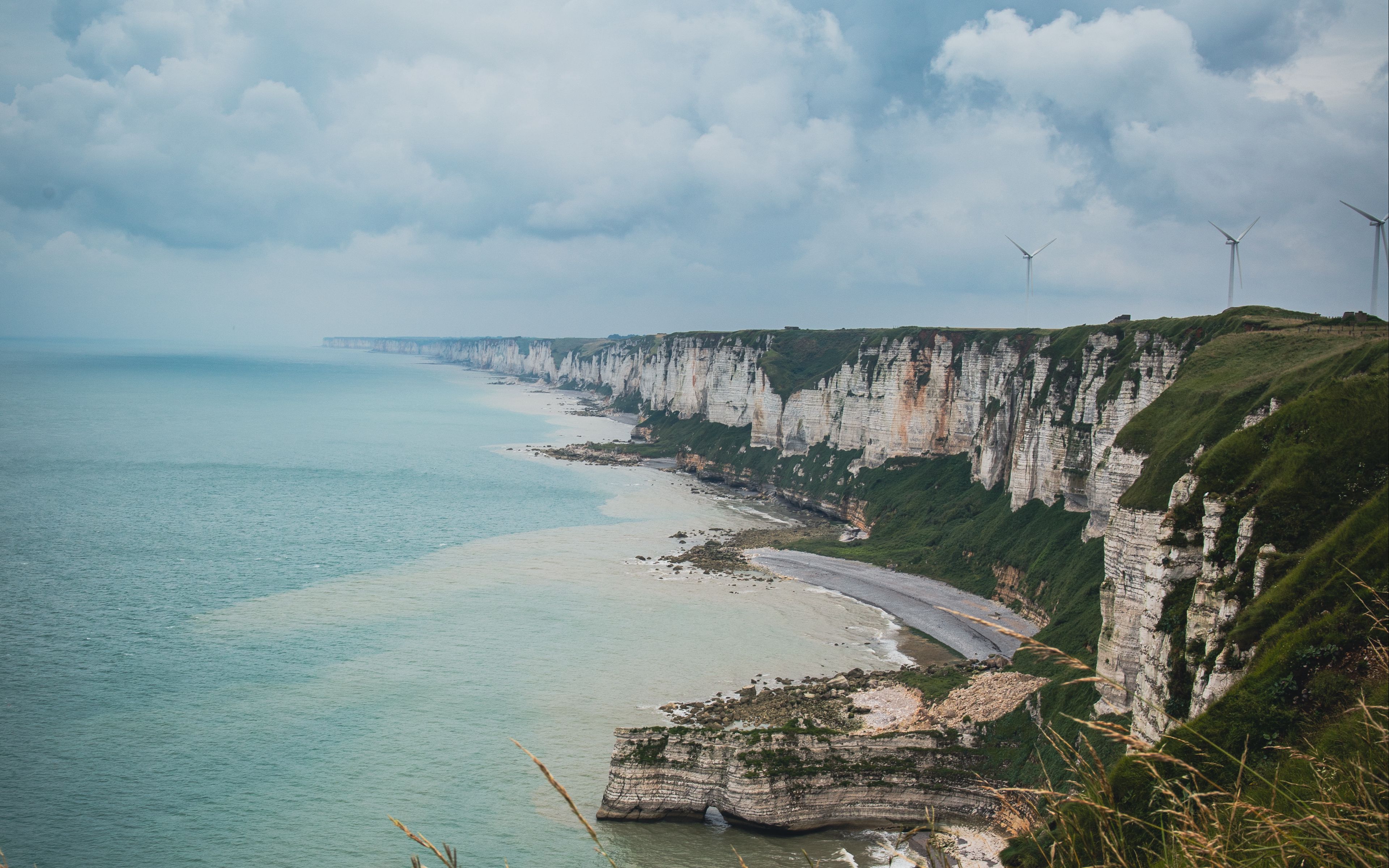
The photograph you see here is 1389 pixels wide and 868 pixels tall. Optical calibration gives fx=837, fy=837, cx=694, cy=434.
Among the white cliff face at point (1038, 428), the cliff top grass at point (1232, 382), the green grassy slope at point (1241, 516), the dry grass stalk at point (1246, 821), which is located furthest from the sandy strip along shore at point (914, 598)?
the dry grass stalk at point (1246, 821)

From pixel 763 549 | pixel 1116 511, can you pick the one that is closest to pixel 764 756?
pixel 1116 511

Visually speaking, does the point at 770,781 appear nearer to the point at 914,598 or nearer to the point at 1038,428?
the point at 914,598

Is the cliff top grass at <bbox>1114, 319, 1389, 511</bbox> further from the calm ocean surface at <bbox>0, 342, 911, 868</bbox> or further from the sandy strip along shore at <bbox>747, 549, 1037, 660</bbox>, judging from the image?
the calm ocean surface at <bbox>0, 342, 911, 868</bbox>

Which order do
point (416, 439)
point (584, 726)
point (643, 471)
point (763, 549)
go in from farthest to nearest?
point (416, 439)
point (643, 471)
point (763, 549)
point (584, 726)

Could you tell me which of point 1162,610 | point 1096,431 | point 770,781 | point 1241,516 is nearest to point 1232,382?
point 1096,431

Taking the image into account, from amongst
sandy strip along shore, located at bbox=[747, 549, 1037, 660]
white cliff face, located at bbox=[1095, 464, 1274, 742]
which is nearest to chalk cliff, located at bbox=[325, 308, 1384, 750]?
white cliff face, located at bbox=[1095, 464, 1274, 742]

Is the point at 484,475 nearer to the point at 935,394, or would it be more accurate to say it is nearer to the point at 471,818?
the point at 935,394
